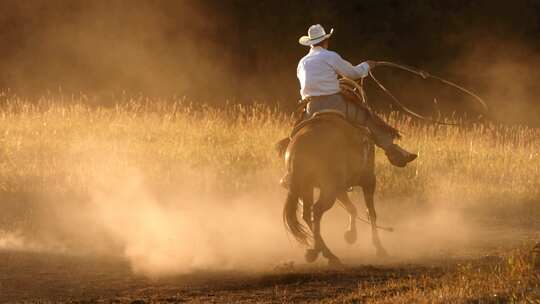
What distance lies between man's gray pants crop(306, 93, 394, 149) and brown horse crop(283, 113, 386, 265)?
0.22m

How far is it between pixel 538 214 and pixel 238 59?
22536 mm

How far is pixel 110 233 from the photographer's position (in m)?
16.2

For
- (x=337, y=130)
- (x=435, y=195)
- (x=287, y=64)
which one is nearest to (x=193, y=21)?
(x=287, y=64)

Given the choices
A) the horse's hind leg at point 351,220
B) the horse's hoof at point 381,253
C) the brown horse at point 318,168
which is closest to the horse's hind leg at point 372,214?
the horse's hoof at point 381,253

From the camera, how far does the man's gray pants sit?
13.6 meters

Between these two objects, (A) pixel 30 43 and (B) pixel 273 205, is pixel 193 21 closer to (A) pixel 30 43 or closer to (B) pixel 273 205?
(A) pixel 30 43

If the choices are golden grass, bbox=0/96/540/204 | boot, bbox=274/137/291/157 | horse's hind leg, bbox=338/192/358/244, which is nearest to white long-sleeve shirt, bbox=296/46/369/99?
boot, bbox=274/137/291/157

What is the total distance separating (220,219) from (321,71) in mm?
4127

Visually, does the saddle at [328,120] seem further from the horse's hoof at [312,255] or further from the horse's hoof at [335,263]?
the horse's hoof at [335,263]

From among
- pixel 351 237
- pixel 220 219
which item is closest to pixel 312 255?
pixel 351 237

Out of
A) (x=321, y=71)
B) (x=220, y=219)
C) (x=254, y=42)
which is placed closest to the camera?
(x=321, y=71)

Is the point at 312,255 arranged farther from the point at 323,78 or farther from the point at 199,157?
the point at 199,157

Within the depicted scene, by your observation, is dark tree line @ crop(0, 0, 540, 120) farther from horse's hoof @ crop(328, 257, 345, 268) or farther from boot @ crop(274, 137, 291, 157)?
horse's hoof @ crop(328, 257, 345, 268)

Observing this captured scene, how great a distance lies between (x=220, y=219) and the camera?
56.2ft
